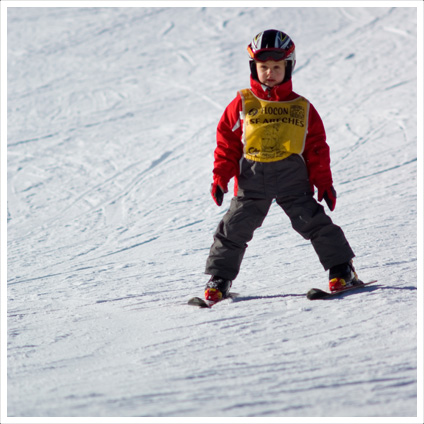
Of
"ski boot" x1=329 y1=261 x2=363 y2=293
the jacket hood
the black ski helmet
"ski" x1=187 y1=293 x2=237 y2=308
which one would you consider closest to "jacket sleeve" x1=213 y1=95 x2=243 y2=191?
the jacket hood

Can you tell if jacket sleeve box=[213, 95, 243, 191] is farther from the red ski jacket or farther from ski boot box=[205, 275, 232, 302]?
ski boot box=[205, 275, 232, 302]

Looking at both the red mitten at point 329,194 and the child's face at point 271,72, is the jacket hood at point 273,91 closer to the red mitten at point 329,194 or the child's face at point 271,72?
the child's face at point 271,72

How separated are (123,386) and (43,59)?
10.8 m

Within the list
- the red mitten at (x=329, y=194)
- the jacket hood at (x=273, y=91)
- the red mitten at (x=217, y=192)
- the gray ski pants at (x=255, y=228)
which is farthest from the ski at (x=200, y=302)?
the jacket hood at (x=273, y=91)

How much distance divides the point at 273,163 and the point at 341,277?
2.36 ft

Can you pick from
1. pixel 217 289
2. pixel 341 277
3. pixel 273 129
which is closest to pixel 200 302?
pixel 217 289

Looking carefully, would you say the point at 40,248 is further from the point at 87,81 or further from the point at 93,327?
the point at 87,81

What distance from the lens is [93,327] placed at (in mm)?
3369

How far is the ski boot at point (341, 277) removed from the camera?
3.57 meters

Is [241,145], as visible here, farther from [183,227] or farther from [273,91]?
[183,227]

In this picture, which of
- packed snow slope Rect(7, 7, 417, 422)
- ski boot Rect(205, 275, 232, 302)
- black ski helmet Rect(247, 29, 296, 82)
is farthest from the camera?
ski boot Rect(205, 275, 232, 302)

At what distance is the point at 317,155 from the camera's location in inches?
142

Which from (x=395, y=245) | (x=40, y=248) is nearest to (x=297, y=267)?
(x=395, y=245)

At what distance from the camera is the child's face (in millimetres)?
3562
